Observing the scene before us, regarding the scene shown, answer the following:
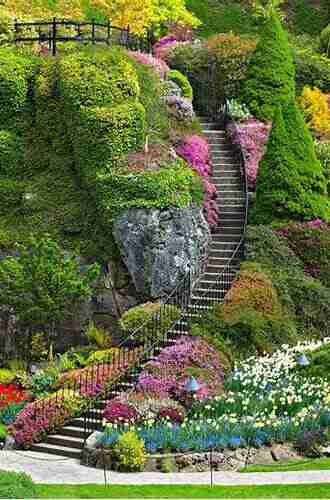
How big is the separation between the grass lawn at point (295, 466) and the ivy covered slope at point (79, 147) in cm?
917

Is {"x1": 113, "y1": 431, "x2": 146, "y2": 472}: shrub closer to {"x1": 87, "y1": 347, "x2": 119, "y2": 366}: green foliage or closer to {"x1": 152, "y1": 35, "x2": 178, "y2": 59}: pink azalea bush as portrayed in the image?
{"x1": 87, "y1": 347, "x2": 119, "y2": 366}: green foliage

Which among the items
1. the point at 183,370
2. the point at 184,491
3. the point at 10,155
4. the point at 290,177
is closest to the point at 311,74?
the point at 290,177

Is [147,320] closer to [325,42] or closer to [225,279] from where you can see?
[225,279]

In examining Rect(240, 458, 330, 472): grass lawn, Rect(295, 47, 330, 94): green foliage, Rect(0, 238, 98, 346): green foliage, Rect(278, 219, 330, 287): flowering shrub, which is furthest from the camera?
Rect(295, 47, 330, 94): green foliage

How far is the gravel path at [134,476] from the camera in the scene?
16.8 meters

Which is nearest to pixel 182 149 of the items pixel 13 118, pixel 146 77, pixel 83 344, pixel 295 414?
pixel 146 77

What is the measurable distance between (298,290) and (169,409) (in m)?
6.64

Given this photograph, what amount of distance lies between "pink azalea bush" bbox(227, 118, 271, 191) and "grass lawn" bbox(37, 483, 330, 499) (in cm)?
1472

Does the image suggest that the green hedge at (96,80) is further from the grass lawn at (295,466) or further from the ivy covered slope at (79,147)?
the grass lawn at (295,466)

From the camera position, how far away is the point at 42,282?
2414 centimetres

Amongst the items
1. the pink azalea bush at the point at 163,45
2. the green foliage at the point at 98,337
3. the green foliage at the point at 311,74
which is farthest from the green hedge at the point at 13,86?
the green foliage at the point at 311,74

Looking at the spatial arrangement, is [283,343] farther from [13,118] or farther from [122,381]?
[13,118]

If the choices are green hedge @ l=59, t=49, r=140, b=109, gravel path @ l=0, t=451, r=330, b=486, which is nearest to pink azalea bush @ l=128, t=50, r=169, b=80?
green hedge @ l=59, t=49, r=140, b=109

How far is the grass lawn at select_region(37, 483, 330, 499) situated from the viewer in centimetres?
1565
